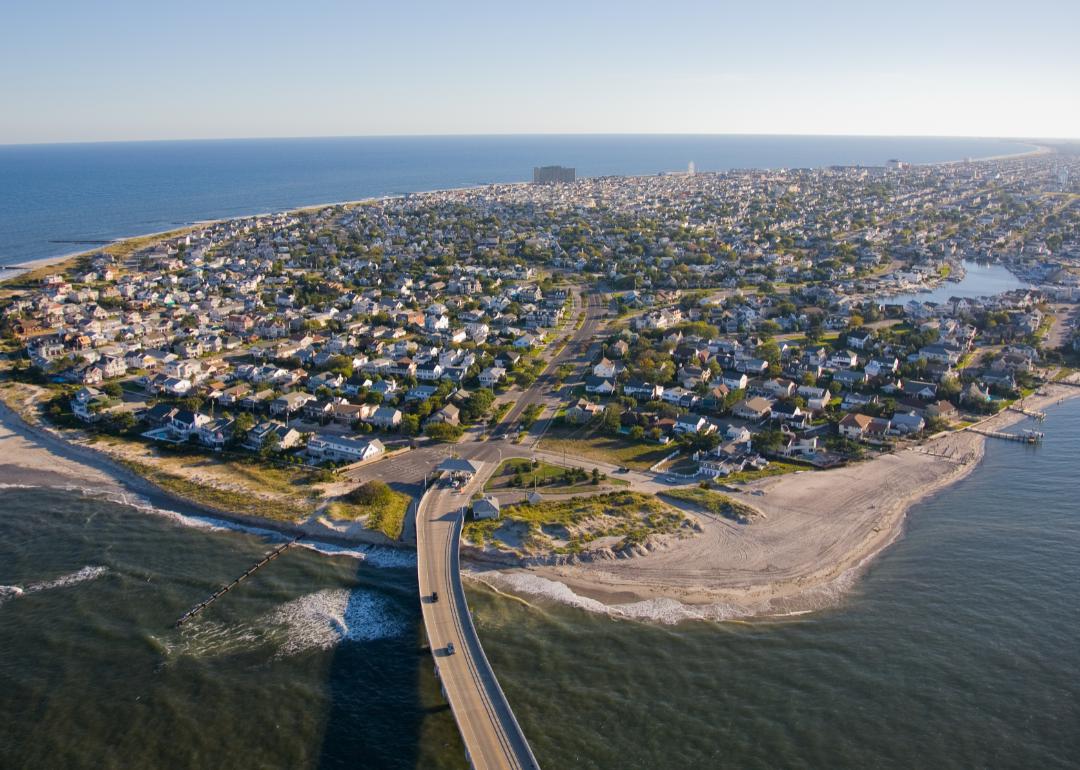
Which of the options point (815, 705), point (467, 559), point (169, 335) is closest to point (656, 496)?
point (467, 559)

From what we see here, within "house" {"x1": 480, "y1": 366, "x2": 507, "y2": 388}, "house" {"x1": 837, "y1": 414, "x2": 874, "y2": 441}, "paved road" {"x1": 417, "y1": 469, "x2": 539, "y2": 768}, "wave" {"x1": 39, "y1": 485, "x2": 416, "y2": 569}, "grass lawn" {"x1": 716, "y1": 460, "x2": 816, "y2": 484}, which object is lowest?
"wave" {"x1": 39, "y1": 485, "x2": 416, "y2": 569}

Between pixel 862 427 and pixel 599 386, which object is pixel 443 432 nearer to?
pixel 599 386

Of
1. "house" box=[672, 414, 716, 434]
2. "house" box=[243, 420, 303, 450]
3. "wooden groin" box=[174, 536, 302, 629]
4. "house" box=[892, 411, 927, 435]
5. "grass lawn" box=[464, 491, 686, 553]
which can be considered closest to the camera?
"wooden groin" box=[174, 536, 302, 629]

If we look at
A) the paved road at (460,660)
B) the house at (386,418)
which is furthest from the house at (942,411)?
the house at (386,418)

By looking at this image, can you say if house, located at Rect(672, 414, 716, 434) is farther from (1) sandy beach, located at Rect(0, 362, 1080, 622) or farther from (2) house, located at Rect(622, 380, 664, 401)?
(1) sandy beach, located at Rect(0, 362, 1080, 622)

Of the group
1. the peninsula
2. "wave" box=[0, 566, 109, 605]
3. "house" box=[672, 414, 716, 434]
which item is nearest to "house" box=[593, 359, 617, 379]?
the peninsula

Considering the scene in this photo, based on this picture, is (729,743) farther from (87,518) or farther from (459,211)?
(459,211)
